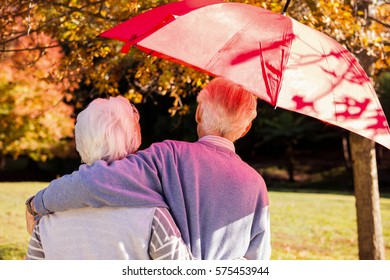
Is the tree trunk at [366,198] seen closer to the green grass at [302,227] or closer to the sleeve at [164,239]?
the green grass at [302,227]

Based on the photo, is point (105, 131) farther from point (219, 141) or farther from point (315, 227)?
point (315, 227)

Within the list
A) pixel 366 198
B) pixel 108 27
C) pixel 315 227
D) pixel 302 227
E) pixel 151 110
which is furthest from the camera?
pixel 151 110

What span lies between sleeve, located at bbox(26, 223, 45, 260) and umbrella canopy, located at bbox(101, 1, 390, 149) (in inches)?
38.8

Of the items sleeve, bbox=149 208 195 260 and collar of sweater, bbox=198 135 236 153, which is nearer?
sleeve, bbox=149 208 195 260

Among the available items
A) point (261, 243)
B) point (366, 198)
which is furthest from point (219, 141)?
point (366, 198)

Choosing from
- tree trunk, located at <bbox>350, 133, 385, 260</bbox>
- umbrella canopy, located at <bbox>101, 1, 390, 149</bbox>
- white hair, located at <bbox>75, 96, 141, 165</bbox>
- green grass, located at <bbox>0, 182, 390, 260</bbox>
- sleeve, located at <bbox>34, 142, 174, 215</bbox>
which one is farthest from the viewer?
green grass, located at <bbox>0, 182, 390, 260</bbox>

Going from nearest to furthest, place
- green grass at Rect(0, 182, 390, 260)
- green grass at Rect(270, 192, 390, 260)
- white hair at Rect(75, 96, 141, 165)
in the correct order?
1. white hair at Rect(75, 96, 141, 165)
2. green grass at Rect(0, 182, 390, 260)
3. green grass at Rect(270, 192, 390, 260)

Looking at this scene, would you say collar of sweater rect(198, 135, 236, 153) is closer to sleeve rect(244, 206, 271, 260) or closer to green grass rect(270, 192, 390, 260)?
sleeve rect(244, 206, 271, 260)

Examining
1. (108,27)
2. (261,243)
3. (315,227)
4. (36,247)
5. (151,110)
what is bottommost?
(151,110)

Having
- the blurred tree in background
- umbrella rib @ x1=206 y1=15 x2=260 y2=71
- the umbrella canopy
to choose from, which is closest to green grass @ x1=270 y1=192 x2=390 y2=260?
the blurred tree in background

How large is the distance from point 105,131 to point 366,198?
619cm

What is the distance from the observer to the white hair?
2.67 metres

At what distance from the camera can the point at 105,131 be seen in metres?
2.66
